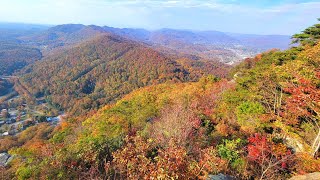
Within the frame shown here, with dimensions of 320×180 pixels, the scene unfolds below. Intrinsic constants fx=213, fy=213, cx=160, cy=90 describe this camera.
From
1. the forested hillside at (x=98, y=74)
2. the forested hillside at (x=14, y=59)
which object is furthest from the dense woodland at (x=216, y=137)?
the forested hillside at (x=14, y=59)

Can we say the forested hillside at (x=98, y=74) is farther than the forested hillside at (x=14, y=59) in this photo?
No

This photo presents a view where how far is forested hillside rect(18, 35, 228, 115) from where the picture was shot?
84.9 m

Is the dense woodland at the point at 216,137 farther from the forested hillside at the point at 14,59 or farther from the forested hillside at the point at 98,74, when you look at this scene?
the forested hillside at the point at 14,59

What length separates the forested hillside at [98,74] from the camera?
84938mm

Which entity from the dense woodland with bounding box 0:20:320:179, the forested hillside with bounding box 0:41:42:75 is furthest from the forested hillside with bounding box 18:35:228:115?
the dense woodland with bounding box 0:20:320:179

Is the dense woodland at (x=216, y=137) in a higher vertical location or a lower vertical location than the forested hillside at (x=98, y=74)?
higher

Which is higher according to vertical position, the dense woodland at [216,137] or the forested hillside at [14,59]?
the dense woodland at [216,137]

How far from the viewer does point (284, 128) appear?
1034 cm

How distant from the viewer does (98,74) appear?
A: 344 feet

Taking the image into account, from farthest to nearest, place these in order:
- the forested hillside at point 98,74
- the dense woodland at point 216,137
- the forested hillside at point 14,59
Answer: the forested hillside at point 14,59 < the forested hillside at point 98,74 < the dense woodland at point 216,137

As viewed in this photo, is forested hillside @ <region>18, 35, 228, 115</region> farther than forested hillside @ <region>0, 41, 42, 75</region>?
No

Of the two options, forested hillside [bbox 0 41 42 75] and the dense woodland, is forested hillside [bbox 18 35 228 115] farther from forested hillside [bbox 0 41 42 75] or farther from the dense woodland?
the dense woodland

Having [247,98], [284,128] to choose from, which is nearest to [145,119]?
[247,98]

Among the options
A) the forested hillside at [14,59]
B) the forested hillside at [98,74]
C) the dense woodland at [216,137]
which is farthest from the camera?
the forested hillside at [14,59]
